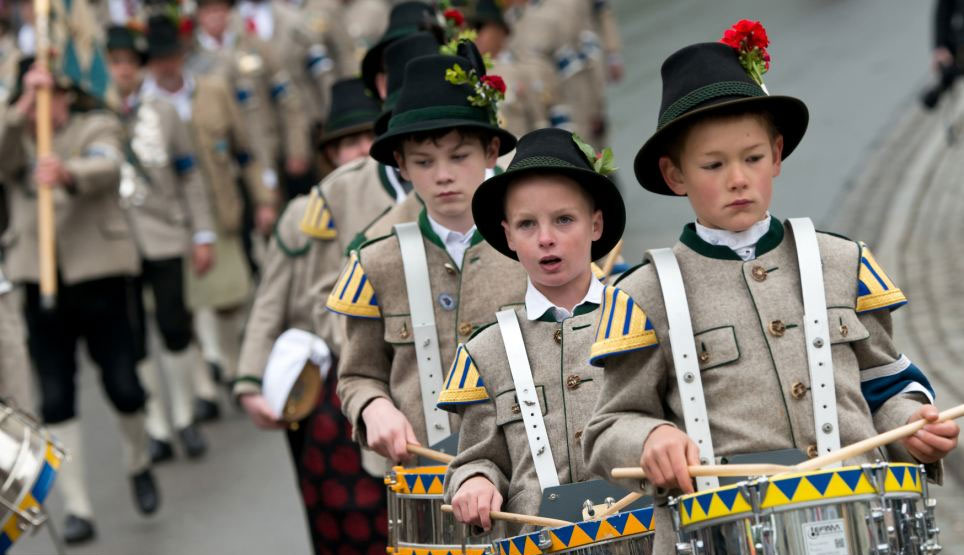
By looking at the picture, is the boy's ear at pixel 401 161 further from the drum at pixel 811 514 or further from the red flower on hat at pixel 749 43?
the drum at pixel 811 514

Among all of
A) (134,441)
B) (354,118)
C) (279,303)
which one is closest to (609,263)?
(279,303)

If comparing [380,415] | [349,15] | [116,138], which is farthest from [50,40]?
[349,15]

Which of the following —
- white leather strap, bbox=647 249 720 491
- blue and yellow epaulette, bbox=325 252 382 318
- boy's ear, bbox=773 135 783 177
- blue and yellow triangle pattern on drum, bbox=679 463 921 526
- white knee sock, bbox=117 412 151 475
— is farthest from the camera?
white knee sock, bbox=117 412 151 475

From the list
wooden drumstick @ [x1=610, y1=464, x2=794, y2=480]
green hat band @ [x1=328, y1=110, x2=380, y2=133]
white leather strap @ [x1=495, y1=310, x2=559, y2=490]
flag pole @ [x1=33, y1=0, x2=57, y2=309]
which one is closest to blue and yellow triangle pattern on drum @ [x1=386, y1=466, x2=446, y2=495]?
white leather strap @ [x1=495, y1=310, x2=559, y2=490]

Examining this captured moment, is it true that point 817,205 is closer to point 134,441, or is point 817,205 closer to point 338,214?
point 134,441

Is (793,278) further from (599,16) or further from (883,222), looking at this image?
(599,16)

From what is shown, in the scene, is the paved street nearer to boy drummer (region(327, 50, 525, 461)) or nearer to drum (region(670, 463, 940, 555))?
boy drummer (region(327, 50, 525, 461))

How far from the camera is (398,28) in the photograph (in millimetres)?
7770

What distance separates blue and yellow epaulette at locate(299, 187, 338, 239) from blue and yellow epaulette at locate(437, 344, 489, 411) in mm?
2441

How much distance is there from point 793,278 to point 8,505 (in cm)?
306

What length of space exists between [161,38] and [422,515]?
796 centimetres

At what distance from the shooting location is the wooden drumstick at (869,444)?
3754 mm

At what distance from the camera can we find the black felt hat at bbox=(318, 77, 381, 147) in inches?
319

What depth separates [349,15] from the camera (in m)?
19.2
